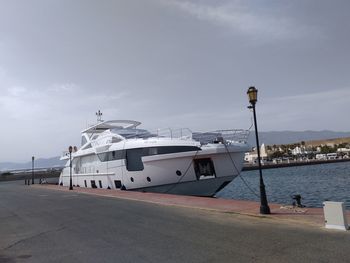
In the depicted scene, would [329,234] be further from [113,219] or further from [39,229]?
[39,229]

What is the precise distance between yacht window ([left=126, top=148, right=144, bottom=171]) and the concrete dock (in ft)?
32.2

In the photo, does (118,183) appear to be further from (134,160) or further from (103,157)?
(134,160)

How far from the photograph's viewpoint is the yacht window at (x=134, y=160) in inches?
959

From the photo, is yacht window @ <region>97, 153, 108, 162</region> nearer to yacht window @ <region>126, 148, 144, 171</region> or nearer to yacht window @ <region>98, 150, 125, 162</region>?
yacht window @ <region>98, 150, 125, 162</region>

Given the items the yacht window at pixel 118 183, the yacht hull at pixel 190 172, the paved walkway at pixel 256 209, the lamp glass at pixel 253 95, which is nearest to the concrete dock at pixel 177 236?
the paved walkway at pixel 256 209

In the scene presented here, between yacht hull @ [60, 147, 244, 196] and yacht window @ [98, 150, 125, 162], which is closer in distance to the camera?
yacht hull @ [60, 147, 244, 196]

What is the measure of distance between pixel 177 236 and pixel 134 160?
51.7ft

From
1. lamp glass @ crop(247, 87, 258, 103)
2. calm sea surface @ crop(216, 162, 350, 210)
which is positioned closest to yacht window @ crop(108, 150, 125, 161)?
calm sea surface @ crop(216, 162, 350, 210)

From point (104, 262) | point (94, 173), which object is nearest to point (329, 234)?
point (104, 262)

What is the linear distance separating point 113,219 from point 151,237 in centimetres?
376

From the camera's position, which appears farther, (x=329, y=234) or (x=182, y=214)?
(x=182, y=214)

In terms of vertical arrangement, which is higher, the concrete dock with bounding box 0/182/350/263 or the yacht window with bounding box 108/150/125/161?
the yacht window with bounding box 108/150/125/161

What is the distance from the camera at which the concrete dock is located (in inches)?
291

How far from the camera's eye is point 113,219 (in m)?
12.8
